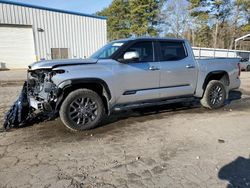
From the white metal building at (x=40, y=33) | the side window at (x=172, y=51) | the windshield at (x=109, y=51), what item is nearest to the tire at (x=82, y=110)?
the windshield at (x=109, y=51)

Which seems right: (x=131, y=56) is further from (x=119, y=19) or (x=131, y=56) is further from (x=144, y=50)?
(x=119, y=19)

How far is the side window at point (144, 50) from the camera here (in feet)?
19.7

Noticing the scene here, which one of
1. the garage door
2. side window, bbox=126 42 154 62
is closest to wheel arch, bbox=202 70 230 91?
side window, bbox=126 42 154 62

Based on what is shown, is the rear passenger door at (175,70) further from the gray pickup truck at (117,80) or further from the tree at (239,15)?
the tree at (239,15)

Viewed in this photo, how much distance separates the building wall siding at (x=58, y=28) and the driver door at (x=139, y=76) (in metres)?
21.4

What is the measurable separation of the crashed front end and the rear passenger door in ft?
8.25

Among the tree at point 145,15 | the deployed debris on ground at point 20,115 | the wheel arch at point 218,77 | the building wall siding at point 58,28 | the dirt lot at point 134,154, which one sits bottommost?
the dirt lot at point 134,154

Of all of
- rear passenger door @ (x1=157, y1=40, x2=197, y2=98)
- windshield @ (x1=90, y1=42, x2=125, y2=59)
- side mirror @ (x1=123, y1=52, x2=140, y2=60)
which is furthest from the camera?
rear passenger door @ (x1=157, y1=40, x2=197, y2=98)

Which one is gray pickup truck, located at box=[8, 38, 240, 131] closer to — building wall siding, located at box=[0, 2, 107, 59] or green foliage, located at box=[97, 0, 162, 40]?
building wall siding, located at box=[0, 2, 107, 59]

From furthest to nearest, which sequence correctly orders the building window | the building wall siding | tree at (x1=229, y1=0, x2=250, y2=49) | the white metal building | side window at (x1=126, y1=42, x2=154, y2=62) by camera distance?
tree at (x1=229, y1=0, x2=250, y2=49) → the building window → the white metal building → the building wall siding → side window at (x1=126, y1=42, x2=154, y2=62)

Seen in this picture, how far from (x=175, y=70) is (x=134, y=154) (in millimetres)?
2858

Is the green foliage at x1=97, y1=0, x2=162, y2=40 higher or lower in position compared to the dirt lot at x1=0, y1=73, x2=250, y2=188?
higher

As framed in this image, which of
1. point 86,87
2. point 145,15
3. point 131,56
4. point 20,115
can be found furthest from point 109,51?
point 145,15

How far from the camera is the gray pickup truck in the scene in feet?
16.9
